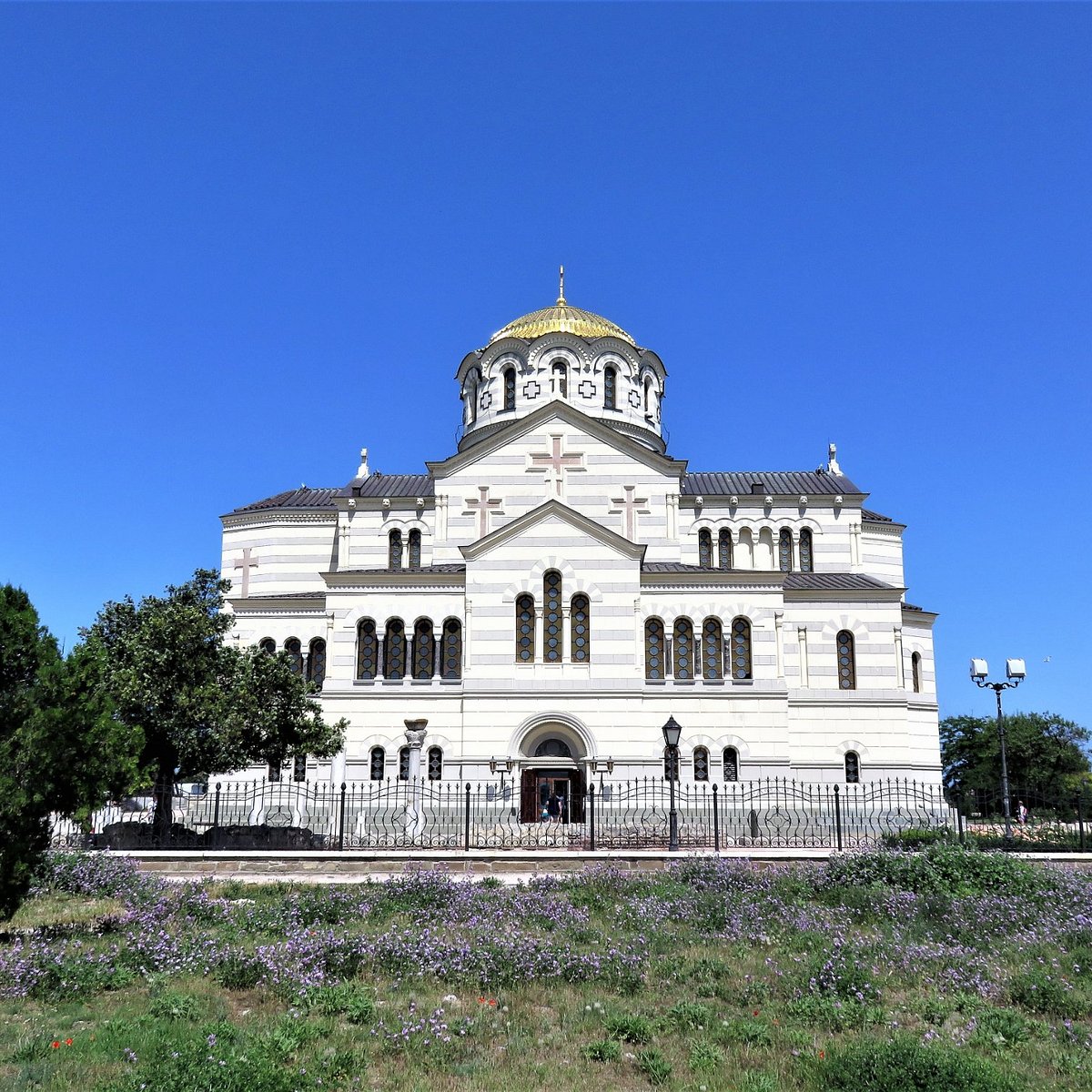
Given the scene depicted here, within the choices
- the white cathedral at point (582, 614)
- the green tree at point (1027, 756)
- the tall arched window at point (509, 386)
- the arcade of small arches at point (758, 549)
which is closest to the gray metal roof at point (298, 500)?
the white cathedral at point (582, 614)

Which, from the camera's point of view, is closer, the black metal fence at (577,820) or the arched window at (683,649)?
the black metal fence at (577,820)

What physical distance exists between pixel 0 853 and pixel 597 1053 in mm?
6883

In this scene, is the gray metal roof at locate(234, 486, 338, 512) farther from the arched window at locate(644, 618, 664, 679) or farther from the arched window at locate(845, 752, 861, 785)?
the arched window at locate(845, 752, 861, 785)

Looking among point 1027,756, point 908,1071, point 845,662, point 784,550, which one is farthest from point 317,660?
point 1027,756

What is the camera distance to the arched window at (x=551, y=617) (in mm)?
35438

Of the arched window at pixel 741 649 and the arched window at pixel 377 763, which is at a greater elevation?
the arched window at pixel 741 649

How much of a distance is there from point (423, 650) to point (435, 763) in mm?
4249

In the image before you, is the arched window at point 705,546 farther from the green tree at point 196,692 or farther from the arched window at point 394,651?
the green tree at point 196,692

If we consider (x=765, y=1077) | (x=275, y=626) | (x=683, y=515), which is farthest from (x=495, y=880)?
(x=683, y=515)

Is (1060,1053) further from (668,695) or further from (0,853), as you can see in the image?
(668,695)

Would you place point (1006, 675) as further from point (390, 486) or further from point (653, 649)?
point (390, 486)

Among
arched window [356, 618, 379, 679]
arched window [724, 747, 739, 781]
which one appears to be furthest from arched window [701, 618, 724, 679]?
arched window [356, 618, 379, 679]

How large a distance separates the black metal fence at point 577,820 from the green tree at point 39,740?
350 inches

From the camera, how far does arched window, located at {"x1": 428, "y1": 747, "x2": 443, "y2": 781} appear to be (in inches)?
1362
